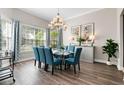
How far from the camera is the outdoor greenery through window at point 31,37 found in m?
6.61

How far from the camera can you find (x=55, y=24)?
14.9ft

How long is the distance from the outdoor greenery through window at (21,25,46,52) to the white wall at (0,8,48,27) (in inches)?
13.8

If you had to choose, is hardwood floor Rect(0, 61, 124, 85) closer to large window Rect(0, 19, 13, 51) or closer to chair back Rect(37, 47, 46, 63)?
chair back Rect(37, 47, 46, 63)

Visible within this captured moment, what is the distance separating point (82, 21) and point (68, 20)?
138 cm

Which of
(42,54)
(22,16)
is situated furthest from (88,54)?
(22,16)

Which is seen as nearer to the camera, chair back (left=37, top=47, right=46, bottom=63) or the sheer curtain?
chair back (left=37, top=47, right=46, bottom=63)

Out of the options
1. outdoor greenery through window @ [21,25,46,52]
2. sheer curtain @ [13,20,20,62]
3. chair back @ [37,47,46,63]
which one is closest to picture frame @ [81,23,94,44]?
outdoor greenery through window @ [21,25,46,52]

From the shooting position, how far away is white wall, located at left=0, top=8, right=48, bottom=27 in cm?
494

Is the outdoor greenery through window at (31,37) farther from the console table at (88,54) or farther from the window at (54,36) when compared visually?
the console table at (88,54)

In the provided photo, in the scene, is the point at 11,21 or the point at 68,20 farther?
the point at 68,20

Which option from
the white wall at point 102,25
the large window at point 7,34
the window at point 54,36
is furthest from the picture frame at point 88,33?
the large window at point 7,34

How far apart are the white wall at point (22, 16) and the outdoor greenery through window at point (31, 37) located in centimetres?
35
